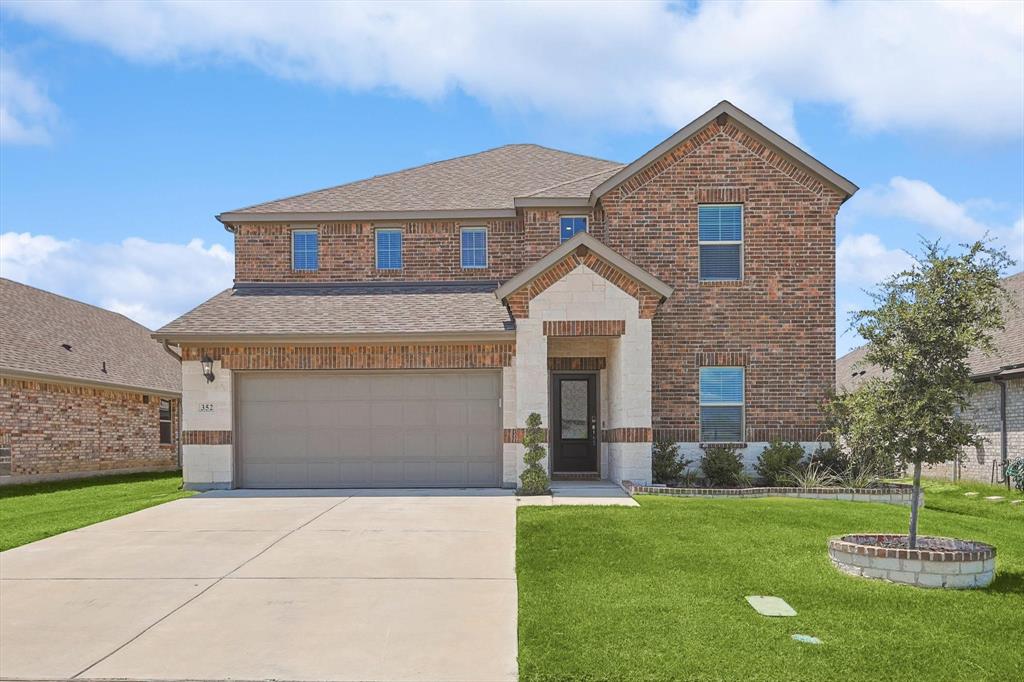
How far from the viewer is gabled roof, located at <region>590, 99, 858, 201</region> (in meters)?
17.6

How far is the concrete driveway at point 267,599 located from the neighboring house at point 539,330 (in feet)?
12.9

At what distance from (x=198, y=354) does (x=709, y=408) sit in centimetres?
1073

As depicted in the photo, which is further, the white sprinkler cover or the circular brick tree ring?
the circular brick tree ring

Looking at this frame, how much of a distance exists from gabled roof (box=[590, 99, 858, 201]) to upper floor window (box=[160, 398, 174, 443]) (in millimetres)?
17068

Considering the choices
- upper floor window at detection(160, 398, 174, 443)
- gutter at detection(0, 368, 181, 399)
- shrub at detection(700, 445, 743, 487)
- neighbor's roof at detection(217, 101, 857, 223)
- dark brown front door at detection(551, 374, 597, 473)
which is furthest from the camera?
upper floor window at detection(160, 398, 174, 443)

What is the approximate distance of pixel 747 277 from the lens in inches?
694

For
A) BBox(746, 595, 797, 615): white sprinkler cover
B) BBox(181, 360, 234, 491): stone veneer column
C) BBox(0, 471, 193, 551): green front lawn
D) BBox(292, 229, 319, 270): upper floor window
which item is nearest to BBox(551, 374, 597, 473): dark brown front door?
BBox(292, 229, 319, 270): upper floor window

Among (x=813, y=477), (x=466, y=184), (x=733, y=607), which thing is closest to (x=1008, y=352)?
(x=813, y=477)

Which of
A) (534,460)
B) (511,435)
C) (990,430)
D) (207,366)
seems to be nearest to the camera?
(534,460)

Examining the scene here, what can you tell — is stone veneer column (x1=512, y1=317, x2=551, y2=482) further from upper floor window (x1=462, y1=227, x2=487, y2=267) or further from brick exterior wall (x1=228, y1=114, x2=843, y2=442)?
upper floor window (x1=462, y1=227, x2=487, y2=267)

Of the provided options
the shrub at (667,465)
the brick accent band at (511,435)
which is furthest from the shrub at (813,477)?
the brick accent band at (511,435)

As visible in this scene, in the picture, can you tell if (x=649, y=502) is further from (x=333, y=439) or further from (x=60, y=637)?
(x=60, y=637)

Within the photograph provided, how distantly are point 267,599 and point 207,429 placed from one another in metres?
9.61

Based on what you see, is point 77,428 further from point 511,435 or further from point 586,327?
point 586,327
